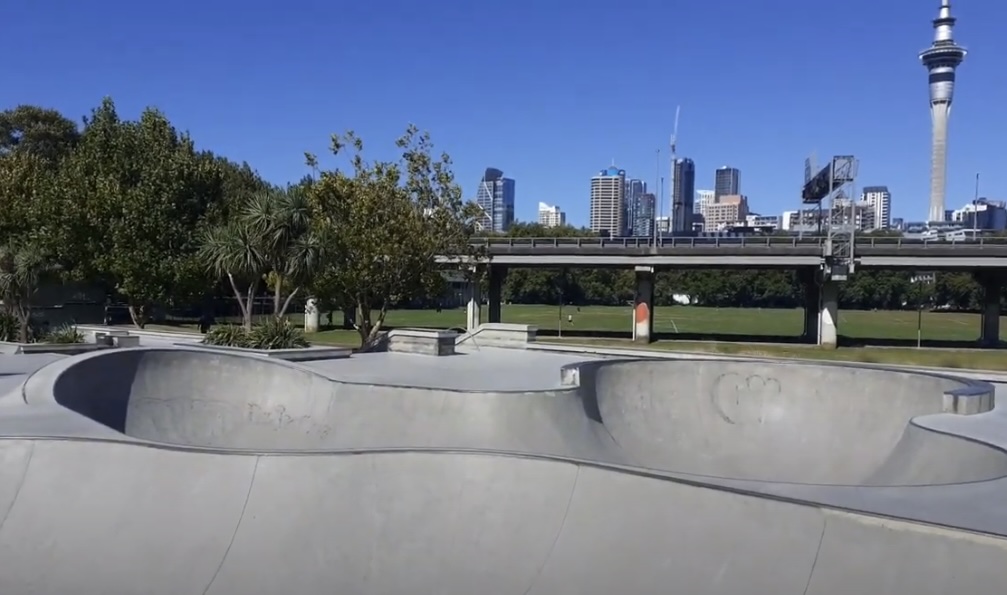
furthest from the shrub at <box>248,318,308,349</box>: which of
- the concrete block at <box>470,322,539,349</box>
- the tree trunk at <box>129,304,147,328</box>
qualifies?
the tree trunk at <box>129,304,147,328</box>

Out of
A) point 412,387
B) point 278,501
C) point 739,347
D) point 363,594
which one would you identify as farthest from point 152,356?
point 739,347

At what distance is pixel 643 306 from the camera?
46.9 m

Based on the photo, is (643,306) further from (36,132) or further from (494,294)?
(36,132)

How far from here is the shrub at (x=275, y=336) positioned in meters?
20.9

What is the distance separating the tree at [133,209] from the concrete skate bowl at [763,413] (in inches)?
812

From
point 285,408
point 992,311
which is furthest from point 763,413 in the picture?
point 992,311

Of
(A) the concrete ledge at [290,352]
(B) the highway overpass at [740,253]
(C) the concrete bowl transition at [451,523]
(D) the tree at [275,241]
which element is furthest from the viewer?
(B) the highway overpass at [740,253]

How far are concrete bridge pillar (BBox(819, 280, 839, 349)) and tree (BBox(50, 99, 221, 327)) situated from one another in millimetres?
30970

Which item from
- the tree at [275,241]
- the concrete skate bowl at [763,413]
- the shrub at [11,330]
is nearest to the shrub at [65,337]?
the shrub at [11,330]

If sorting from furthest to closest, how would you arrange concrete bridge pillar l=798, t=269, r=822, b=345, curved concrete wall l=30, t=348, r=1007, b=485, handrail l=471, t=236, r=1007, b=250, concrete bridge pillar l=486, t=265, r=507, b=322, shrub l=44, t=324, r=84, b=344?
concrete bridge pillar l=486, t=265, r=507, b=322
concrete bridge pillar l=798, t=269, r=822, b=345
handrail l=471, t=236, r=1007, b=250
shrub l=44, t=324, r=84, b=344
curved concrete wall l=30, t=348, r=1007, b=485

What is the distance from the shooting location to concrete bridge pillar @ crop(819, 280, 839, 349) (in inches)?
1686

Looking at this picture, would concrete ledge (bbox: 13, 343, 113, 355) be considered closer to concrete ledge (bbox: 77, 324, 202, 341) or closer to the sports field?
concrete ledge (bbox: 77, 324, 202, 341)

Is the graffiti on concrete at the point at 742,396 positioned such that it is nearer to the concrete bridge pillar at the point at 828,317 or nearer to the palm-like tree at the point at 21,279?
the palm-like tree at the point at 21,279

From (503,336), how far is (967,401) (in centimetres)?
1516
